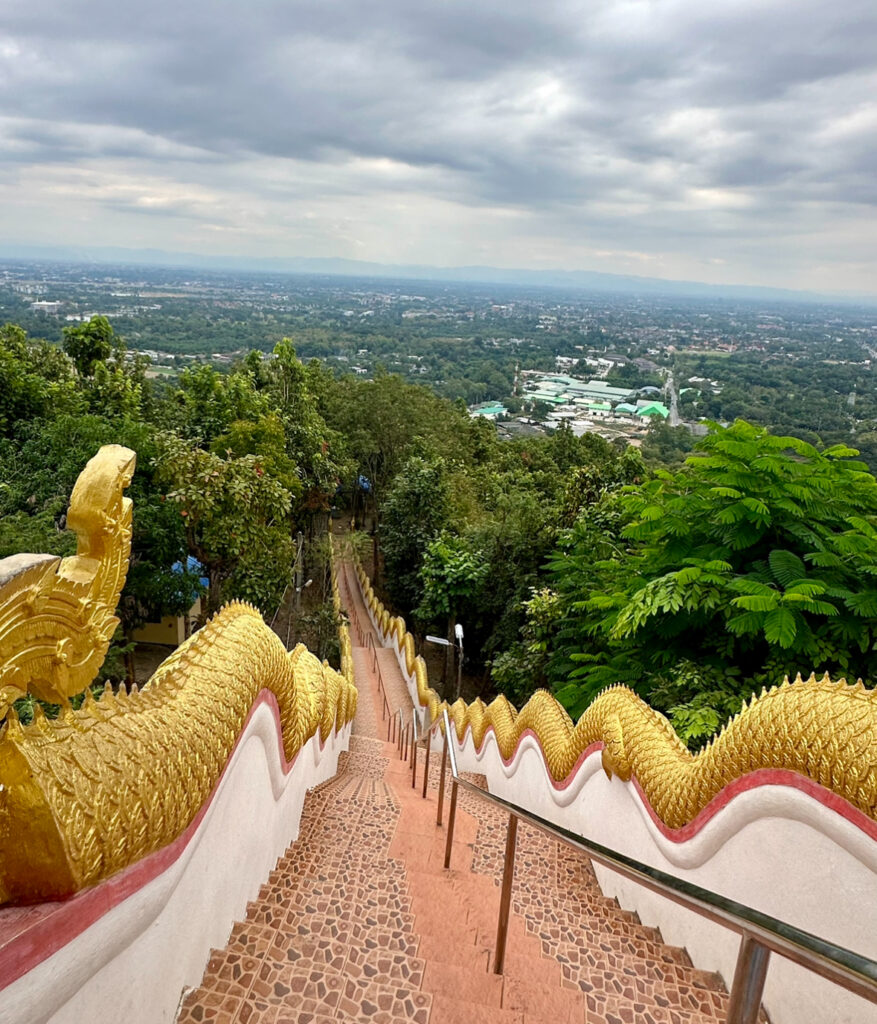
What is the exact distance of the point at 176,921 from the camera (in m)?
2.72

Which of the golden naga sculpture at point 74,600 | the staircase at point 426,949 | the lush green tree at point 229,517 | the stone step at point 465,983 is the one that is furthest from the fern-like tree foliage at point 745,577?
the lush green tree at point 229,517

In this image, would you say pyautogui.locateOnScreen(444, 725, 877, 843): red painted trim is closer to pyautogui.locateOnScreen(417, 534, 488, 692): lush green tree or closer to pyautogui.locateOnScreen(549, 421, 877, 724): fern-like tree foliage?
pyautogui.locateOnScreen(549, 421, 877, 724): fern-like tree foliage

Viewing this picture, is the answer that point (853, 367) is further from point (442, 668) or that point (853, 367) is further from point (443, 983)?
point (443, 983)

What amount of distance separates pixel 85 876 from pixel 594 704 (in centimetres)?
502

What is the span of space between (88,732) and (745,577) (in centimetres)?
637

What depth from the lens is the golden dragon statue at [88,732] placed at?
195cm

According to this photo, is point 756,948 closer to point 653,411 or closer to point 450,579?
point 450,579

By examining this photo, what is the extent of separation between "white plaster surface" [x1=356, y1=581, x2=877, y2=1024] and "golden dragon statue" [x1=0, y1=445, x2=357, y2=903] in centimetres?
284

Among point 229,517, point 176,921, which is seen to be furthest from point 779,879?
point 229,517

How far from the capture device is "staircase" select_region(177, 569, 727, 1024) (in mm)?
3039

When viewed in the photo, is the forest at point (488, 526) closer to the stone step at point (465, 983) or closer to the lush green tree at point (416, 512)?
the lush green tree at point (416, 512)

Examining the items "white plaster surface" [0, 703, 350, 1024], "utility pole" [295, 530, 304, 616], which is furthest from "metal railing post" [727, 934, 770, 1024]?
"utility pole" [295, 530, 304, 616]

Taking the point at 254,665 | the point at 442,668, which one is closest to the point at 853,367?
the point at 442,668

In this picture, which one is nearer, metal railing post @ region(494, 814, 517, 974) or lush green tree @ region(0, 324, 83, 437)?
metal railing post @ region(494, 814, 517, 974)
